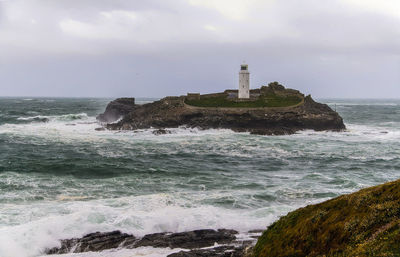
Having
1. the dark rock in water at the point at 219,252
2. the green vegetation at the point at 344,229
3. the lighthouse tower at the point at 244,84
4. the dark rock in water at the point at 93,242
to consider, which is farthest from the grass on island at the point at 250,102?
the green vegetation at the point at 344,229

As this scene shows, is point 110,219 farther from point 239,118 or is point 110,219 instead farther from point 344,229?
point 239,118

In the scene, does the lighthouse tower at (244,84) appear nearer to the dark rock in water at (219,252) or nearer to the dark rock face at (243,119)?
the dark rock face at (243,119)

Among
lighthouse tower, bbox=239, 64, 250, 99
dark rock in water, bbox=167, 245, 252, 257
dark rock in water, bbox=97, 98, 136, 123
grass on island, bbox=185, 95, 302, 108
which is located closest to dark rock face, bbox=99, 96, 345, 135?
grass on island, bbox=185, 95, 302, 108

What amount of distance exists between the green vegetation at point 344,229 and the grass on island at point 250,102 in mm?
55377

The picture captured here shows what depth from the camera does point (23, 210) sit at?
18.2 m

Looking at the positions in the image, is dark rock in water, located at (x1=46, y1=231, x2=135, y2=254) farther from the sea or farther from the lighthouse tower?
the lighthouse tower

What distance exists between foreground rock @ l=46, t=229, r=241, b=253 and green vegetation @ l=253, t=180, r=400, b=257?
3.28 metres

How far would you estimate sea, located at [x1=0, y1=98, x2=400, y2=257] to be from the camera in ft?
54.0

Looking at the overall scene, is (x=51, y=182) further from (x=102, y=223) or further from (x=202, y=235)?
(x=202, y=235)

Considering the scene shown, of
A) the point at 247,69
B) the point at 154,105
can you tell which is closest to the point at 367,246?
the point at 154,105

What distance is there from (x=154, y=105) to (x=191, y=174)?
43.0m

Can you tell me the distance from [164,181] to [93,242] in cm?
1163

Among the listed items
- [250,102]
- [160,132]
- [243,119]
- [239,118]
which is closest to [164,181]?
[160,132]

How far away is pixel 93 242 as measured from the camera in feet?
47.8
